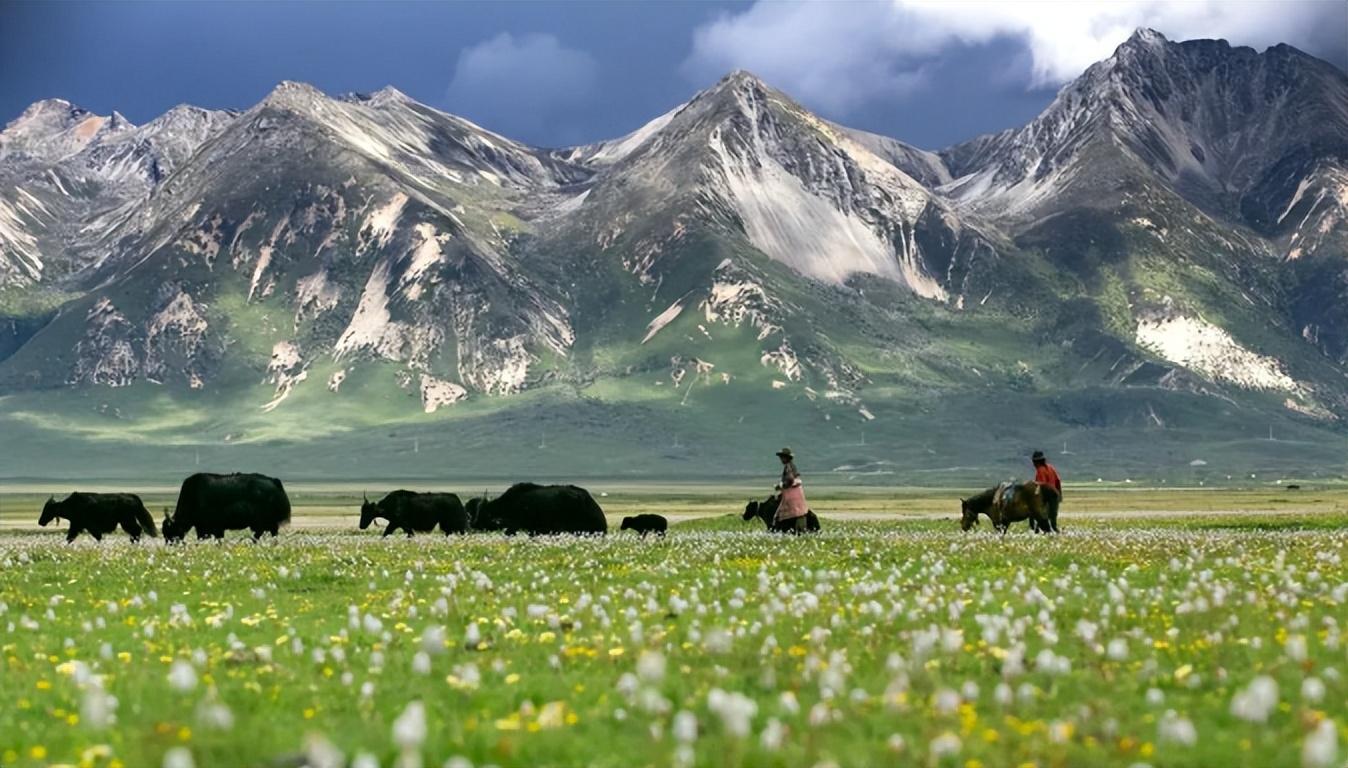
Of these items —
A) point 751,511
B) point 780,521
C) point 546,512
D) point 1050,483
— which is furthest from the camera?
point 751,511

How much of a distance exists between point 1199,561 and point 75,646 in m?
19.6

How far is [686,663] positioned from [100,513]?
126ft

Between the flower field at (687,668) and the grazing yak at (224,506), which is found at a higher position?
the grazing yak at (224,506)

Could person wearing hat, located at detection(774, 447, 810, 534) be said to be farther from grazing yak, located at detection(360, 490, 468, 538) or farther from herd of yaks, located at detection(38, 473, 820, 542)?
grazing yak, located at detection(360, 490, 468, 538)

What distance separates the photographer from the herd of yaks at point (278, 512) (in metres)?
44.9

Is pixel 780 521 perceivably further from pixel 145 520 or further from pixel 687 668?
pixel 687 668

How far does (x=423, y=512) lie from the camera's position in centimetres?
5119

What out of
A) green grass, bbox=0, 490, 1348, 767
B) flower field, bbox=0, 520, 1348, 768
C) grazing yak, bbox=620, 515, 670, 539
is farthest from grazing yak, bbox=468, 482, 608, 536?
flower field, bbox=0, 520, 1348, 768

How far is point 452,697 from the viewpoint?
13.8 metres

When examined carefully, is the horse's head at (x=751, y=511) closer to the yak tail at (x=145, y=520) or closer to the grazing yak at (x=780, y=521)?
the grazing yak at (x=780, y=521)

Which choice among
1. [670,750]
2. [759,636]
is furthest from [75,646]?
[670,750]

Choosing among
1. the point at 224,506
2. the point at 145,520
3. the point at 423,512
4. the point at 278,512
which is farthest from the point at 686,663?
the point at 145,520

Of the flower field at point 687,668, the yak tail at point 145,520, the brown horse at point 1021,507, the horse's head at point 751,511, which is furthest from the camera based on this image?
the horse's head at point 751,511

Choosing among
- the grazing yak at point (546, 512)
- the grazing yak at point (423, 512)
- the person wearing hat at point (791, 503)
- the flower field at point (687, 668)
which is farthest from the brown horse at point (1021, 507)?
the grazing yak at point (423, 512)
